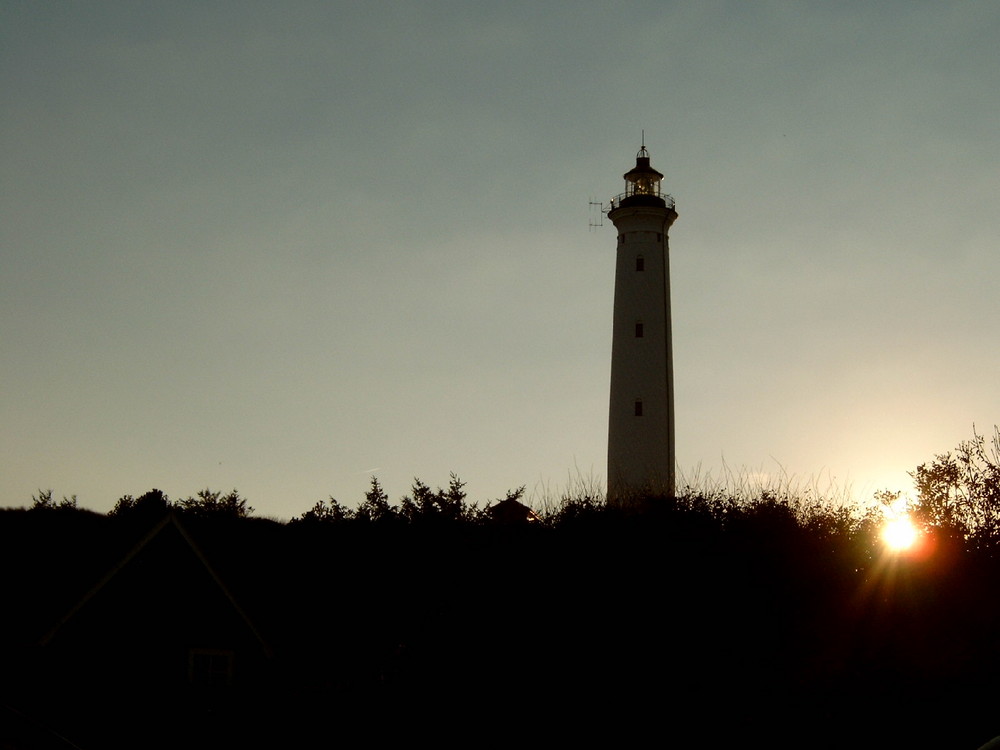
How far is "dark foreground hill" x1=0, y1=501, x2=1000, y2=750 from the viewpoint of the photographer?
20172 millimetres

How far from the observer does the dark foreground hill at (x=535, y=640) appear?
20172 mm

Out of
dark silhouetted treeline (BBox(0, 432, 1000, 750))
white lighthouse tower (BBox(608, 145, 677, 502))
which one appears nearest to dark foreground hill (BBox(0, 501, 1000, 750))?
dark silhouetted treeline (BBox(0, 432, 1000, 750))

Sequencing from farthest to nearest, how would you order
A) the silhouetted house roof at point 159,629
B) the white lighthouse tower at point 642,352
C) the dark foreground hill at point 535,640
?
1. the white lighthouse tower at point 642,352
2. the silhouetted house roof at point 159,629
3. the dark foreground hill at point 535,640

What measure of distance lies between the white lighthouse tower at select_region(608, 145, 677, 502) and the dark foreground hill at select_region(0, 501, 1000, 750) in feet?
57.7

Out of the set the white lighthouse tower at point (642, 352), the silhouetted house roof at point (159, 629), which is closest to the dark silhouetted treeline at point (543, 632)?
the silhouetted house roof at point (159, 629)

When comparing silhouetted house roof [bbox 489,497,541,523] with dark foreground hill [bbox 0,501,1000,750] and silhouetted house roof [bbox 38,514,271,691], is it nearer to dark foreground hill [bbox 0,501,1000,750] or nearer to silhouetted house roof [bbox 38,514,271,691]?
dark foreground hill [bbox 0,501,1000,750]

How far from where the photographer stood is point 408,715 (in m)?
22.4

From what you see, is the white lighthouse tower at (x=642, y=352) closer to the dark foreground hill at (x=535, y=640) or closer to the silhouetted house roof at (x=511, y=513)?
the silhouetted house roof at (x=511, y=513)

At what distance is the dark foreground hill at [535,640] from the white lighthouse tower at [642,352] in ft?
57.7

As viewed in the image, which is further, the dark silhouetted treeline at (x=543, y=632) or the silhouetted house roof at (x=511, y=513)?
the silhouetted house roof at (x=511, y=513)

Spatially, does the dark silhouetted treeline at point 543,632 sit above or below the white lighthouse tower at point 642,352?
below

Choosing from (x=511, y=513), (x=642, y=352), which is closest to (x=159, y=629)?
(x=511, y=513)

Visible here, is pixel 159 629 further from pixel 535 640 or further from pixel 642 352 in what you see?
pixel 642 352

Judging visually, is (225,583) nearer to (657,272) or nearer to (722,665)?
(722,665)
